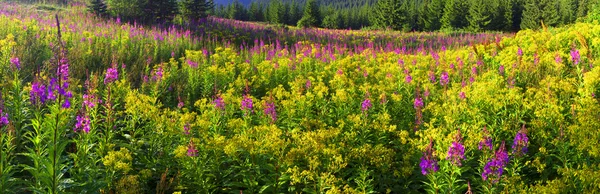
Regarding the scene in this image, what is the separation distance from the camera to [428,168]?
10.5ft

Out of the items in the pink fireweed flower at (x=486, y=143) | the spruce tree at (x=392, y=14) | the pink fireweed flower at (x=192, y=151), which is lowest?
the pink fireweed flower at (x=192, y=151)

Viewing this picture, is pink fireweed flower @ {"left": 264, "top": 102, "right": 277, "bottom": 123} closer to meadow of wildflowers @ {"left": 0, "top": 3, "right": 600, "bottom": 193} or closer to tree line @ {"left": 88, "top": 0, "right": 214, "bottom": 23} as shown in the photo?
meadow of wildflowers @ {"left": 0, "top": 3, "right": 600, "bottom": 193}

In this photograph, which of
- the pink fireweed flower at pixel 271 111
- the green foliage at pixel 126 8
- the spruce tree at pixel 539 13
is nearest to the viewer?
the pink fireweed flower at pixel 271 111

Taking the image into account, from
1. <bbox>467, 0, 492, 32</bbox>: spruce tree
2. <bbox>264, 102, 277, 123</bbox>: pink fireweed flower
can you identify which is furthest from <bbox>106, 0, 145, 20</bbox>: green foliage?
<bbox>467, 0, 492, 32</bbox>: spruce tree

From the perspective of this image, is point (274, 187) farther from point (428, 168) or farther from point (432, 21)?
point (432, 21)

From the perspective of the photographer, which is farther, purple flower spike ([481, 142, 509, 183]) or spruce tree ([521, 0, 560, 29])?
spruce tree ([521, 0, 560, 29])

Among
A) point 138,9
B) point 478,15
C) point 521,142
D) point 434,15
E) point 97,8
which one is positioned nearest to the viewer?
point 521,142

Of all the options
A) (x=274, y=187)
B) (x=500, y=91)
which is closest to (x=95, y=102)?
(x=274, y=187)

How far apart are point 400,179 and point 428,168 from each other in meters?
0.80

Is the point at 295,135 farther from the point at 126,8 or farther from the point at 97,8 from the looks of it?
the point at 126,8

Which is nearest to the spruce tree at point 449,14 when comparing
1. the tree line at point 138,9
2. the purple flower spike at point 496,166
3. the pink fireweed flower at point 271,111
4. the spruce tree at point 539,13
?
the spruce tree at point 539,13

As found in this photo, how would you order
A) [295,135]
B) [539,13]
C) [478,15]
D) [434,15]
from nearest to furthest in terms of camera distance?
[295,135] → [478,15] → [539,13] → [434,15]

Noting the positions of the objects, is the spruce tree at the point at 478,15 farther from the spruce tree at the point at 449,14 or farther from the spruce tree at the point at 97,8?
the spruce tree at the point at 97,8

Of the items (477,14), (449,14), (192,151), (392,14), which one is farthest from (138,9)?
(477,14)
